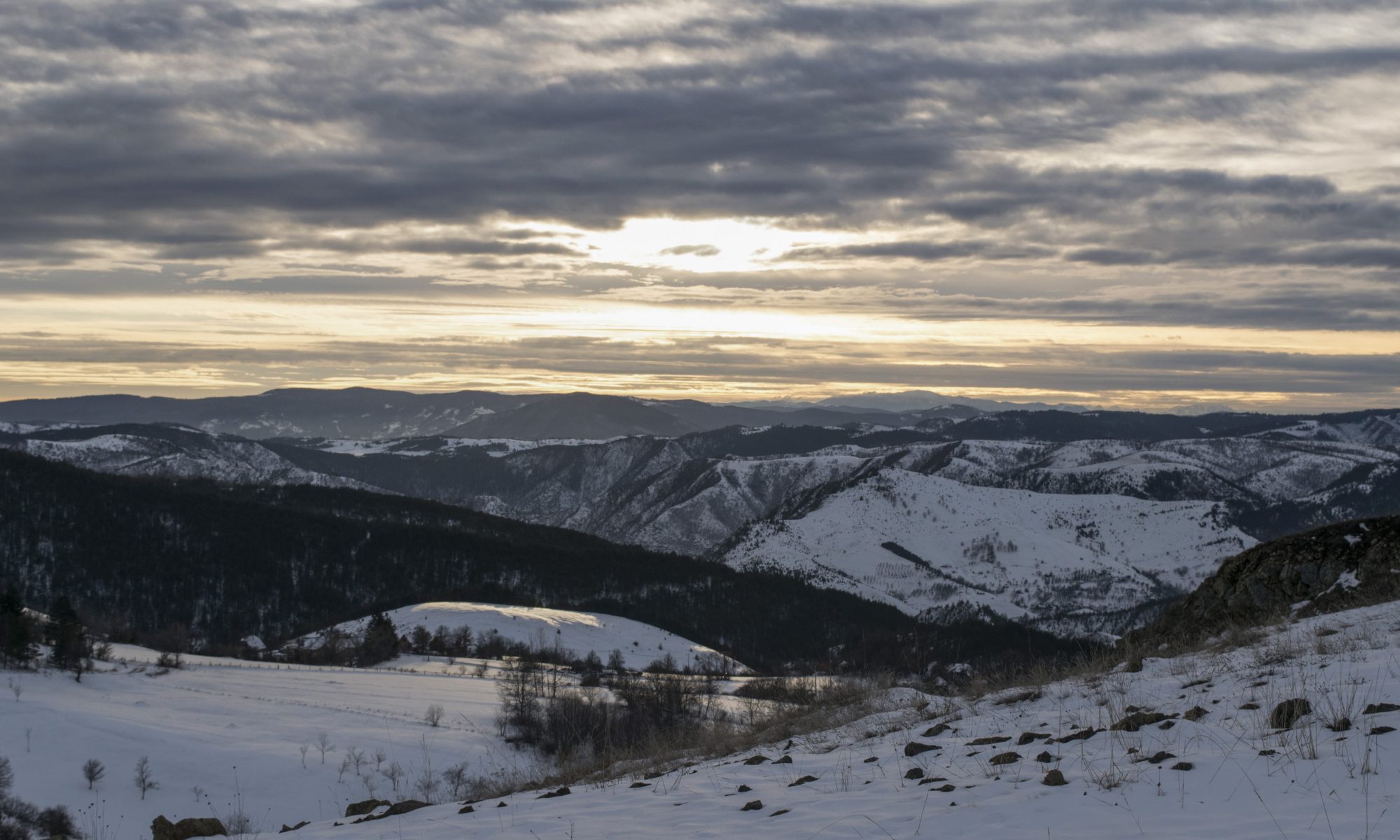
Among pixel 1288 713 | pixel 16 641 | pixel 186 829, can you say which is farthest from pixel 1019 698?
pixel 16 641

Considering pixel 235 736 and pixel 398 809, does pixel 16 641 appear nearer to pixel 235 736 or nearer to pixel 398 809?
pixel 235 736

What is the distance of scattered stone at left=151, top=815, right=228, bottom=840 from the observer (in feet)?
52.3

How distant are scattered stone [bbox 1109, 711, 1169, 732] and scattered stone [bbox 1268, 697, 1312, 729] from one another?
145 cm

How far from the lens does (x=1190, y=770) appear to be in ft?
35.8

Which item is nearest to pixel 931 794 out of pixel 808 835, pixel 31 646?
pixel 808 835

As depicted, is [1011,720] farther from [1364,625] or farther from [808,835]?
[1364,625]

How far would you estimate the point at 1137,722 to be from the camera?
13.3 meters

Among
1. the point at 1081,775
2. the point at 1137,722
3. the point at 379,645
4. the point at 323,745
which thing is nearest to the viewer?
the point at 1081,775

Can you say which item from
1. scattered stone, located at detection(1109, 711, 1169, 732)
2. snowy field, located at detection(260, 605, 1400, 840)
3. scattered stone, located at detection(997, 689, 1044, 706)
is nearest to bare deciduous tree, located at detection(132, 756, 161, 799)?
snowy field, located at detection(260, 605, 1400, 840)

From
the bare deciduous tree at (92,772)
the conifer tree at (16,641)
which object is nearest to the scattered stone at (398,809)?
the bare deciduous tree at (92,772)

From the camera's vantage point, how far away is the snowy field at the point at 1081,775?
959 centimetres

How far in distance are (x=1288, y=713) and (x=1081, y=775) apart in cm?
293

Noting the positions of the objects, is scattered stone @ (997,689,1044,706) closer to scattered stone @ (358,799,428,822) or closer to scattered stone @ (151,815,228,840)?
scattered stone @ (358,799,428,822)

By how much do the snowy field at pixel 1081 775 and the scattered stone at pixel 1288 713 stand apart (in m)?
0.10
